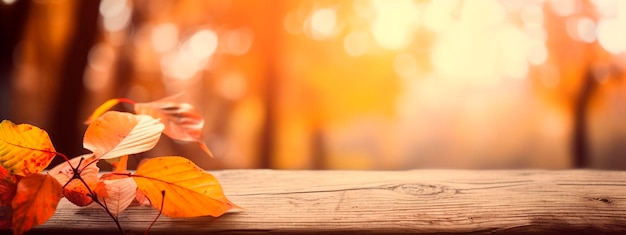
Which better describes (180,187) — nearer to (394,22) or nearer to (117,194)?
(117,194)

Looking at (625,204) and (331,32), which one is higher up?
(331,32)

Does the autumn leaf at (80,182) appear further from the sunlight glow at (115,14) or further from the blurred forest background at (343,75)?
the sunlight glow at (115,14)

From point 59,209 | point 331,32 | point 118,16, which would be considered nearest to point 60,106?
point 118,16

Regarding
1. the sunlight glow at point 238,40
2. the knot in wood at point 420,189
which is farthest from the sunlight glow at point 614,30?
the knot in wood at point 420,189

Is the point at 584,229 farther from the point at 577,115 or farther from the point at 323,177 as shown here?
the point at 577,115

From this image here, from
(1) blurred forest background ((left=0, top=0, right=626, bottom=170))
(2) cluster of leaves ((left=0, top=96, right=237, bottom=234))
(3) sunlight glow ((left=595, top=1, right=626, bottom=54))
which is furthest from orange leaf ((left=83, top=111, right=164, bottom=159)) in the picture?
(3) sunlight glow ((left=595, top=1, right=626, bottom=54))

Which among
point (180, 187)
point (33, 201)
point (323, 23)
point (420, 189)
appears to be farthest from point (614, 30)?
point (33, 201)
